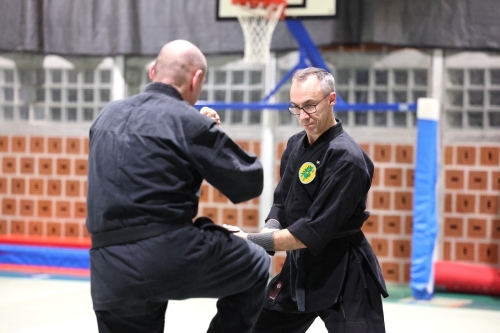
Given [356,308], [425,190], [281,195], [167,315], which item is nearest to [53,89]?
[167,315]

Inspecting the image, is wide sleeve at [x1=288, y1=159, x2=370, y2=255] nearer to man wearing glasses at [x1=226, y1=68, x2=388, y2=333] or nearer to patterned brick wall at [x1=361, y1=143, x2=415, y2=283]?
man wearing glasses at [x1=226, y1=68, x2=388, y2=333]

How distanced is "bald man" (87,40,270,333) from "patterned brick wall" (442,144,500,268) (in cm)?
511

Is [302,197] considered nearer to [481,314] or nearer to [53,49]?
[481,314]

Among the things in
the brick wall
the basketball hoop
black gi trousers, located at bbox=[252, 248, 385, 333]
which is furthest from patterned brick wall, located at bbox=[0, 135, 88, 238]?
black gi trousers, located at bbox=[252, 248, 385, 333]

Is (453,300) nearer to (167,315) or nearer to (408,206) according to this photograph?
(408,206)

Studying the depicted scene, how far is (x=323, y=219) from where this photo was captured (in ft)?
10.9

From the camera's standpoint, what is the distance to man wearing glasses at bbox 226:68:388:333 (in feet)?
11.0

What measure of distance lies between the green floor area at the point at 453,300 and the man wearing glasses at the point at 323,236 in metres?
3.69

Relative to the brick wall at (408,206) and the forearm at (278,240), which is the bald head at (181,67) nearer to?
the forearm at (278,240)

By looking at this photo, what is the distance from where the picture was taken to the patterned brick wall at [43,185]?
872 centimetres

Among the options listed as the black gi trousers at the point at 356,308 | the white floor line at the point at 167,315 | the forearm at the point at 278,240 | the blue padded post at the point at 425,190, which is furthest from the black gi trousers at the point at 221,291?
the blue padded post at the point at 425,190

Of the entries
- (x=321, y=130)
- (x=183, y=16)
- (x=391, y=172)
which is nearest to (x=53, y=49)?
(x=183, y=16)

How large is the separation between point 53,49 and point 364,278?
20.0ft

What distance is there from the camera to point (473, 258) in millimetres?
7652
